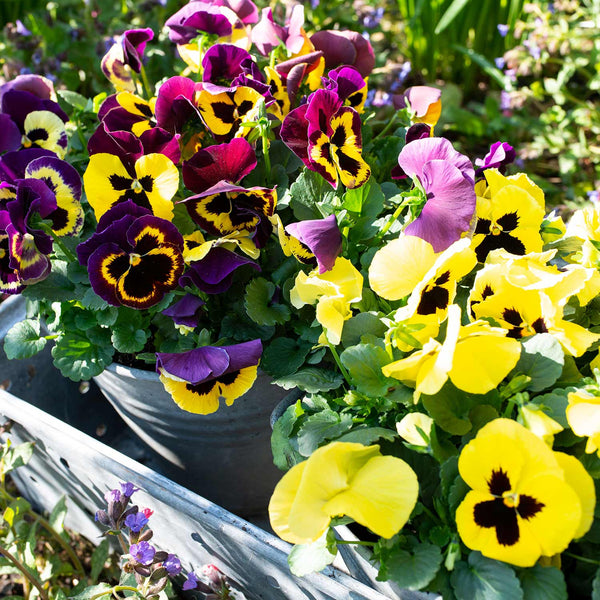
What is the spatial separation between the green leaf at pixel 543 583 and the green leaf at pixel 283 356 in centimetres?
38

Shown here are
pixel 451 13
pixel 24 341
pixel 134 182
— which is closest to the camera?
pixel 134 182

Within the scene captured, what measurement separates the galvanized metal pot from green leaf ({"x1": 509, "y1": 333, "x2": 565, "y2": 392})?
406 mm

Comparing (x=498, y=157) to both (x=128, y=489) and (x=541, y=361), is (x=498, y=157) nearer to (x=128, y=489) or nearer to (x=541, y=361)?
(x=541, y=361)

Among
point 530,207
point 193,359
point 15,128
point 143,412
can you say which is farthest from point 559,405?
point 15,128

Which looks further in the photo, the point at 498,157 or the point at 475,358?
the point at 498,157

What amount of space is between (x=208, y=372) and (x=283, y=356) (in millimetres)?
138

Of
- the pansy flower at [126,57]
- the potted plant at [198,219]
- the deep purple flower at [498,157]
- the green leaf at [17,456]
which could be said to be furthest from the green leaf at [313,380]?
the pansy flower at [126,57]

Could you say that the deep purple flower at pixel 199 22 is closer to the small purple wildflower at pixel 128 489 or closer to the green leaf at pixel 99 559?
the small purple wildflower at pixel 128 489

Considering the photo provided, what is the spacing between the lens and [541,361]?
0.72m

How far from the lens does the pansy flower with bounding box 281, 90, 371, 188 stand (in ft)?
2.86

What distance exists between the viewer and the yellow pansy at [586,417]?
2.01 ft

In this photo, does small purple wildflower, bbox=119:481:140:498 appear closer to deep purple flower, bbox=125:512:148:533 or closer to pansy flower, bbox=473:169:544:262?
deep purple flower, bbox=125:512:148:533

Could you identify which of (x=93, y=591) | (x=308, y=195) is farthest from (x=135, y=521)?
(x=308, y=195)

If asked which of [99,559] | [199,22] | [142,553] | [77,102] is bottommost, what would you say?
[99,559]
